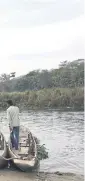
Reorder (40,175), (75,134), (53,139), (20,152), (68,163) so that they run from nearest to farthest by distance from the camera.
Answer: (40,175), (20,152), (68,163), (53,139), (75,134)

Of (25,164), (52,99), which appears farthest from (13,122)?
(52,99)

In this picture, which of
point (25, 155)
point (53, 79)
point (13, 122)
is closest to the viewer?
point (25, 155)

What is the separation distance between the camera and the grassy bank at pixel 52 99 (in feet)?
130

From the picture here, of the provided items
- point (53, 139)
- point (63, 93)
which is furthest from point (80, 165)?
point (63, 93)

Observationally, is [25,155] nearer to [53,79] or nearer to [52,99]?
[52,99]

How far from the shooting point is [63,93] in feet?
132

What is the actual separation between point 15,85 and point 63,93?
25377mm

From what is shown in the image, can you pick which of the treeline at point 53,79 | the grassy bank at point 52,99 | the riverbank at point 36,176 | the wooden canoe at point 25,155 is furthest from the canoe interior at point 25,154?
the treeline at point 53,79

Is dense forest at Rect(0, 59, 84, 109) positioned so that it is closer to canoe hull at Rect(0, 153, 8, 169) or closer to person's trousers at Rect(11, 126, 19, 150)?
person's trousers at Rect(11, 126, 19, 150)

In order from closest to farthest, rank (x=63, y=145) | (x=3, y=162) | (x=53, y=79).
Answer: (x=3, y=162) → (x=63, y=145) → (x=53, y=79)

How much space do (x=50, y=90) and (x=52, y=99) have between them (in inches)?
99.4

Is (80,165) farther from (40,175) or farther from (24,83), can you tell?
(24,83)

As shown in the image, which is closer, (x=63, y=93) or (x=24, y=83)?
(x=63, y=93)

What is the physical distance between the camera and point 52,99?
40.9m
